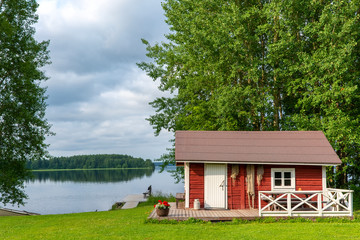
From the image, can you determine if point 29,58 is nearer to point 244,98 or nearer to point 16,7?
point 16,7

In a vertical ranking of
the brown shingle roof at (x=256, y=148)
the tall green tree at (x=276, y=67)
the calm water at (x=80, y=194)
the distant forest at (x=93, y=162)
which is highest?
the tall green tree at (x=276, y=67)

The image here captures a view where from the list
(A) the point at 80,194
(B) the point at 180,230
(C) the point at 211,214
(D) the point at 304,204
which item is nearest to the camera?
(B) the point at 180,230

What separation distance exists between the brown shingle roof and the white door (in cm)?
76

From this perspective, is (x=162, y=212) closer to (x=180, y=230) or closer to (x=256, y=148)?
(x=180, y=230)

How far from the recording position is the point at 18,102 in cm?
2370

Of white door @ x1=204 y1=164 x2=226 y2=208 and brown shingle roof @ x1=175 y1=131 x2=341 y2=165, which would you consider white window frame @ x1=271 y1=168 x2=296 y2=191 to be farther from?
white door @ x1=204 y1=164 x2=226 y2=208

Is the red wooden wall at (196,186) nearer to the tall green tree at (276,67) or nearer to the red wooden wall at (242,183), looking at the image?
the red wooden wall at (242,183)

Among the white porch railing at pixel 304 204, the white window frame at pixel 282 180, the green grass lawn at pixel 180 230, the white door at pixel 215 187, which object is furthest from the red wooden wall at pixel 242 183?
the green grass lawn at pixel 180 230

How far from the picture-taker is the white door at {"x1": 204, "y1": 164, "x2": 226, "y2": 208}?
16.0 m

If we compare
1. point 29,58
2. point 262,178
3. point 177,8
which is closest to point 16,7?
point 29,58

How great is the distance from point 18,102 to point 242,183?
17.0m

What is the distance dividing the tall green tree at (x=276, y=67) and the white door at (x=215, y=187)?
7078 millimetres

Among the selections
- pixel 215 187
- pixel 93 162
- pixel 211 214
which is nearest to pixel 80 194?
pixel 215 187

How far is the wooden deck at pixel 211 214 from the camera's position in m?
13.8
